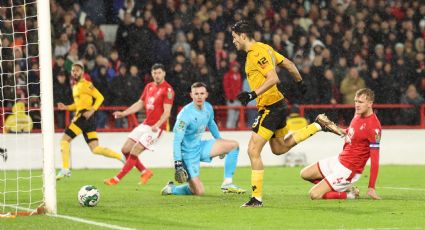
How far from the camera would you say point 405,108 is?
74.4ft

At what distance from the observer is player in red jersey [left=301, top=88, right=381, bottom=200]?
38.8ft

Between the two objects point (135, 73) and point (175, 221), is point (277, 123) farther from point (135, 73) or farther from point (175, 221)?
point (135, 73)

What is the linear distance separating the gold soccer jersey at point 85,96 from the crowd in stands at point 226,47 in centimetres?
256

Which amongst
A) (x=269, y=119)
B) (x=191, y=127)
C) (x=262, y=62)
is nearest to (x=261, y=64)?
(x=262, y=62)

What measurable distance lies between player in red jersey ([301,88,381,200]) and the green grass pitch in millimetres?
260

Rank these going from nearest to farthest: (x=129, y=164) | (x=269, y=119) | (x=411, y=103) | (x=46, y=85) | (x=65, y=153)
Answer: (x=46, y=85), (x=269, y=119), (x=129, y=164), (x=65, y=153), (x=411, y=103)

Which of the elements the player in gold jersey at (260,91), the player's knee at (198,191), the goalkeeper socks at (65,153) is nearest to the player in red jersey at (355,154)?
the player in gold jersey at (260,91)

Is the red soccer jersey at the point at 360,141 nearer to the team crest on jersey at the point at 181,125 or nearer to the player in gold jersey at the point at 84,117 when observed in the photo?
the team crest on jersey at the point at 181,125

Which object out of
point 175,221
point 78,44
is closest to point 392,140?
point 78,44

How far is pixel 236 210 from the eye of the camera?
1055 centimetres

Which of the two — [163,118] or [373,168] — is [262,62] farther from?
[163,118]

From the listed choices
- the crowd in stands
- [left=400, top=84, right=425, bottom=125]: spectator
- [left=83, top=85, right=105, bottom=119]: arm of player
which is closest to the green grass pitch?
[left=83, top=85, right=105, bottom=119]: arm of player

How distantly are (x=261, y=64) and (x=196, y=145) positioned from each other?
2.87m

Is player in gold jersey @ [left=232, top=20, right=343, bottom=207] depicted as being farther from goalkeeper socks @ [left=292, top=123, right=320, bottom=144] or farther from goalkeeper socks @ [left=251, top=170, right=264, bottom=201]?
goalkeeper socks @ [left=292, top=123, right=320, bottom=144]
